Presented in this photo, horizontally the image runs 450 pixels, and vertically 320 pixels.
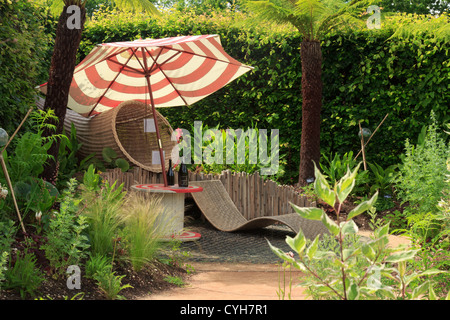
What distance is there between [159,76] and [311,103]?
2.45 m

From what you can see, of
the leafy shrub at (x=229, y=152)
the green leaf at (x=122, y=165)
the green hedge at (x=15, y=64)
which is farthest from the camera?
the leafy shrub at (x=229, y=152)

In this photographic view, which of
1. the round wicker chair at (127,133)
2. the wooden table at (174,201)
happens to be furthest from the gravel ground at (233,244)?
the round wicker chair at (127,133)

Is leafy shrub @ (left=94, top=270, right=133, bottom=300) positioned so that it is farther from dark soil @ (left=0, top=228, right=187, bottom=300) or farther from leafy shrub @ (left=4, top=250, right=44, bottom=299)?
leafy shrub @ (left=4, top=250, right=44, bottom=299)

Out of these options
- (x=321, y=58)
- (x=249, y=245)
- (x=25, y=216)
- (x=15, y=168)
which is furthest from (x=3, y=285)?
(x=321, y=58)

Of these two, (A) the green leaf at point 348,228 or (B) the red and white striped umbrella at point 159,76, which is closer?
(A) the green leaf at point 348,228

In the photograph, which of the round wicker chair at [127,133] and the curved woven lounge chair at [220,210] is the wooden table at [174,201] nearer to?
the curved woven lounge chair at [220,210]

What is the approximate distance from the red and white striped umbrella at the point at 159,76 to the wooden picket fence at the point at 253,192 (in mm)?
1112

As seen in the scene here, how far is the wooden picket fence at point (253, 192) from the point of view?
717cm

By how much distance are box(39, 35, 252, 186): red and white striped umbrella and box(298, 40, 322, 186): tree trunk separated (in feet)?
5.46

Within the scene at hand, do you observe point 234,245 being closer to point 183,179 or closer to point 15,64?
point 183,179

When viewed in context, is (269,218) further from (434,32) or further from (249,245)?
(434,32)

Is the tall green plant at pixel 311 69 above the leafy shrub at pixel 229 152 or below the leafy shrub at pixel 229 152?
above

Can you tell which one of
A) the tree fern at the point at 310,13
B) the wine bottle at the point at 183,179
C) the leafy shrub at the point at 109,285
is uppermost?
the tree fern at the point at 310,13

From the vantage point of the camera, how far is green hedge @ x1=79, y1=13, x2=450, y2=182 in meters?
8.30
